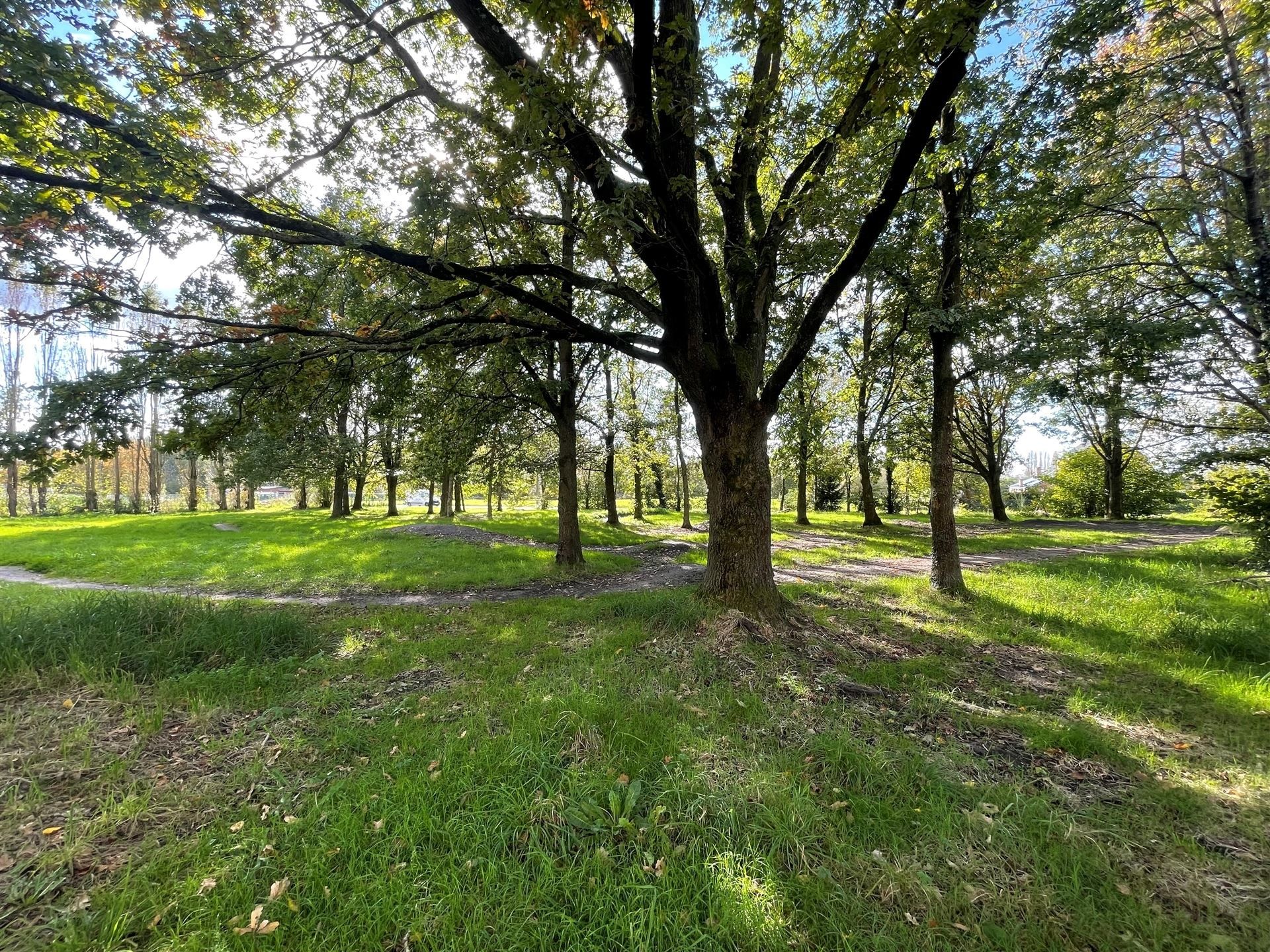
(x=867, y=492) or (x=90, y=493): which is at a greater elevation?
(x=90, y=493)

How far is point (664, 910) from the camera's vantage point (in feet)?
7.38

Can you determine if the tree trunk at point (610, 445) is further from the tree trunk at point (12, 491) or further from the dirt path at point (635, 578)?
the tree trunk at point (12, 491)

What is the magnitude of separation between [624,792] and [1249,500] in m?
8.83

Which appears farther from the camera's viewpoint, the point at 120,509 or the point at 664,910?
the point at 120,509

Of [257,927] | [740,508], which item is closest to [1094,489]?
[740,508]

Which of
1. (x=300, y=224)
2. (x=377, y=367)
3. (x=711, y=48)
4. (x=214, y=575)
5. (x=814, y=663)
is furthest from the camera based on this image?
(x=214, y=575)

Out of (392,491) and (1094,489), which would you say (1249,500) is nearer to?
(1094,489)

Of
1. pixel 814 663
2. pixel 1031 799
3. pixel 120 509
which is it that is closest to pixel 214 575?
pixel 814 663

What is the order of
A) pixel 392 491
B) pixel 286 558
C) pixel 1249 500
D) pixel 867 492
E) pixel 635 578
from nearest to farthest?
1. pixel 1249 500
2. pixel 635 578
3. pixel 286 558
4. pixel 867 492
5. pixel 392 491

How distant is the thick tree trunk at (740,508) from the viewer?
6.27m

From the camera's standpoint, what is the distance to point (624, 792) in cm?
298

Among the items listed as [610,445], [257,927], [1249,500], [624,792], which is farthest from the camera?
[610,445]

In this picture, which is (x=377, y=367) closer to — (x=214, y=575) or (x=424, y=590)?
(x=424, y=590)

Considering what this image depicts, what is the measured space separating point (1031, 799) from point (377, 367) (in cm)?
873
